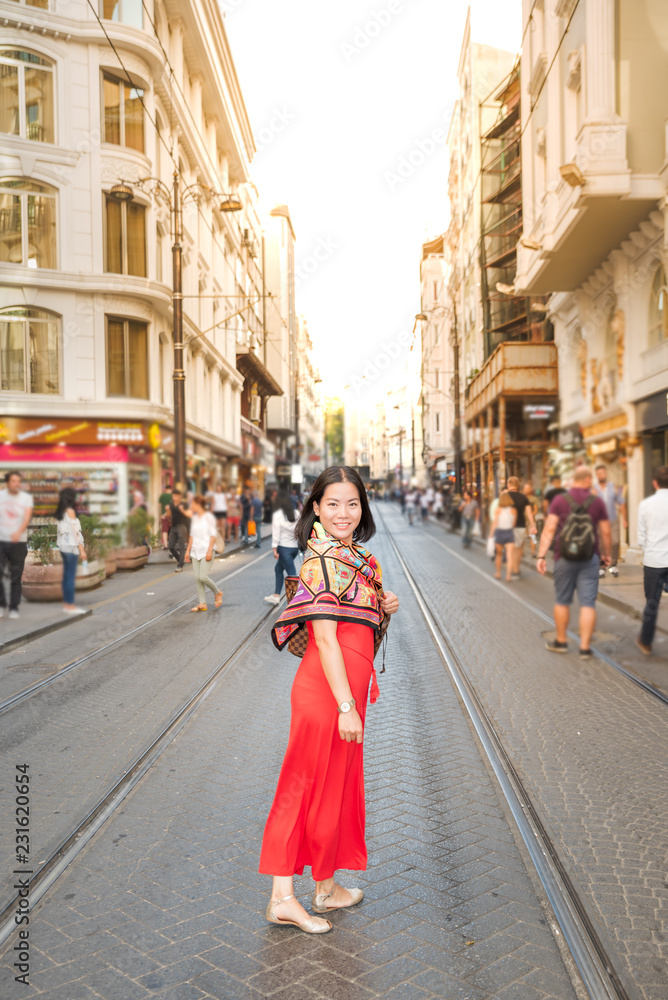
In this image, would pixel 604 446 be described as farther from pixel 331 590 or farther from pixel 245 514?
pixel 331 590

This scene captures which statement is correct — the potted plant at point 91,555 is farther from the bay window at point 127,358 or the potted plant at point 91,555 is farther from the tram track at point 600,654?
the bay window at point 127,358

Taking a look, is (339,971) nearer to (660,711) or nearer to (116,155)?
(660,711)

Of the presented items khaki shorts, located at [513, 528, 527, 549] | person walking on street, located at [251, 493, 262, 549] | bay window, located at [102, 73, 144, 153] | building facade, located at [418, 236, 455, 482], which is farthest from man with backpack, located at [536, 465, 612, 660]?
building facade, located at [418, 236, 455, 482]

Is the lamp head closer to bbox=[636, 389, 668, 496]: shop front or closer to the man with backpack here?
bbox=[636, 389, 668, 496]: shop front

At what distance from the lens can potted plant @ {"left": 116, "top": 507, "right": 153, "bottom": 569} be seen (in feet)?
55.5

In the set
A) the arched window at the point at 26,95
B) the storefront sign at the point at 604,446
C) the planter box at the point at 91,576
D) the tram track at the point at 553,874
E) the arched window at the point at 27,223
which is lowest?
the tram track at the point at 553,874

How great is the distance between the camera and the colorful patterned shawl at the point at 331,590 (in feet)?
9.32

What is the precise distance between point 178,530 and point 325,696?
52.7 feet

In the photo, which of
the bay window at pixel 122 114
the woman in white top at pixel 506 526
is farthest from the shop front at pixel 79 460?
the woman in white top at pixel 506 526

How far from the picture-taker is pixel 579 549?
766 cm

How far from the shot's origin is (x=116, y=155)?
73.1 feet

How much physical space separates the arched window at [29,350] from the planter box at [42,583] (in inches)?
433

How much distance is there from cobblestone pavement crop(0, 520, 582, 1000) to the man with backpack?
3.18 m

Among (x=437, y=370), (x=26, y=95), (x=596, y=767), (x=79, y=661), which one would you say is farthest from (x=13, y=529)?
(x=437, y=370)
